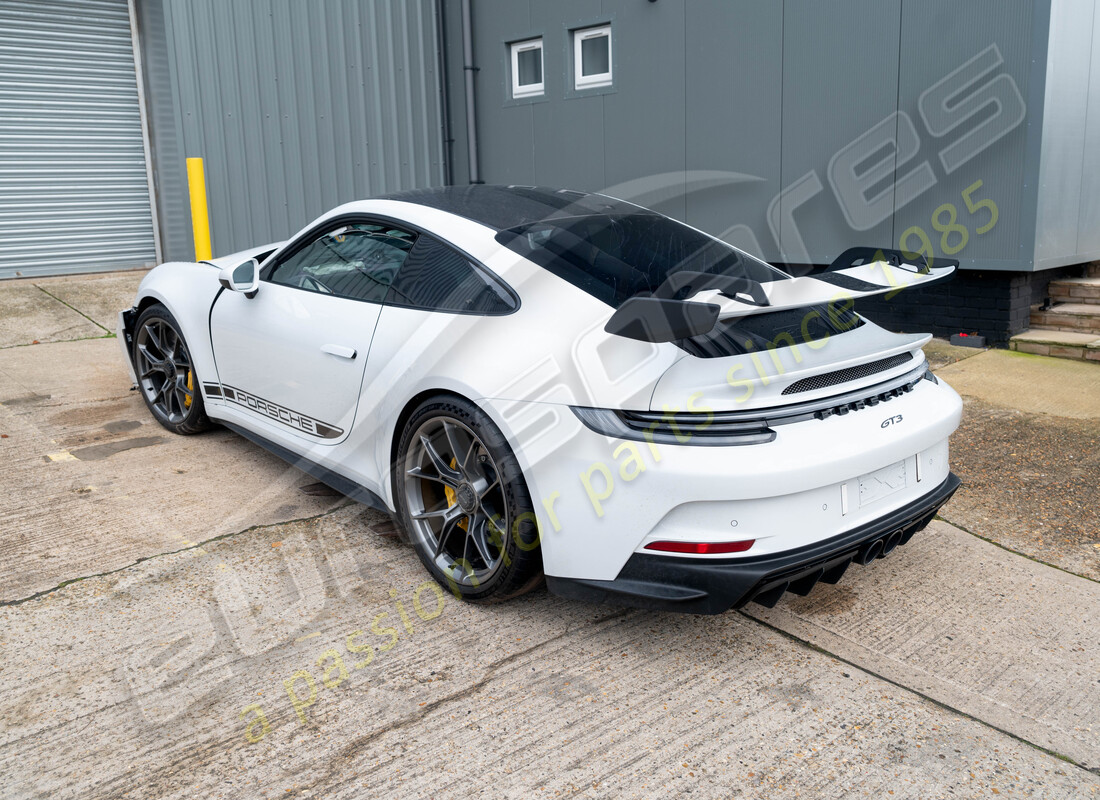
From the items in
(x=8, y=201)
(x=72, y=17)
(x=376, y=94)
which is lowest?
(x=8, y=201)

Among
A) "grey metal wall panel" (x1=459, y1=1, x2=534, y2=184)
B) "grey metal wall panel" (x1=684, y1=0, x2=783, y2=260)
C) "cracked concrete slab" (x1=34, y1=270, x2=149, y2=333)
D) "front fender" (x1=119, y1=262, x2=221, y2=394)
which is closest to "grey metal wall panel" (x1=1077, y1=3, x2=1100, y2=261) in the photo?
"grey metal wall panel" (x1=684, y1=0, x2=783, y2=260)

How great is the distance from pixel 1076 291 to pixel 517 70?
592 cm

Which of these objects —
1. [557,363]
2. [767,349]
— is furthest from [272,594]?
[767,349]

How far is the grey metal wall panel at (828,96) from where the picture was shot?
23.0 ft

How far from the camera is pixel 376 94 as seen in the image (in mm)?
9797

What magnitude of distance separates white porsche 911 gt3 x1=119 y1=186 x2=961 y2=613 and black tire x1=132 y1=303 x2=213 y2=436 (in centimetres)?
107

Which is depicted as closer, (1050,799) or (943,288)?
(1050,799)

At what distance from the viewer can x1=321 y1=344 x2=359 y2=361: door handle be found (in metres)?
3.41

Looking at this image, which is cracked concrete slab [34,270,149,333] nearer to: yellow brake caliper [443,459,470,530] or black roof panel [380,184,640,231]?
black roof panel [380,184,640,231]

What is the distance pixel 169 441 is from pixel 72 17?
23.5 ft

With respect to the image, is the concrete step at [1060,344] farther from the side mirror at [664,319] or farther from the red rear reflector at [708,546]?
the side mirror at [664,319]

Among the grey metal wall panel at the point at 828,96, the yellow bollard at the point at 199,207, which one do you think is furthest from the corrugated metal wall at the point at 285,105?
the grey metal wall panel at the point at 828,96

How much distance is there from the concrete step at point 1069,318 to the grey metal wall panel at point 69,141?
31.1 ft

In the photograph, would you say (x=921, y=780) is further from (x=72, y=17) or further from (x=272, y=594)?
(x=72, y=17)
